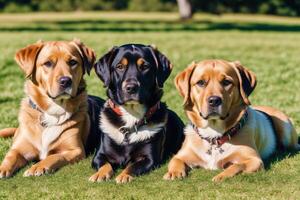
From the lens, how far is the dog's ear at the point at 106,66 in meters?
7.30

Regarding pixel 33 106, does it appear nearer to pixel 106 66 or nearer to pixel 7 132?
pixel 106 66

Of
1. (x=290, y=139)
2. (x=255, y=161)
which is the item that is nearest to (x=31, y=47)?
(x=255, y=161)

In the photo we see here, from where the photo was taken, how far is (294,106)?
39.7ft

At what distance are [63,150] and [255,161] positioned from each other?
2297 millimetres

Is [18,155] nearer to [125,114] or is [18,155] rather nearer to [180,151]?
[125,114]

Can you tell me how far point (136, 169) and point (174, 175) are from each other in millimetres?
468

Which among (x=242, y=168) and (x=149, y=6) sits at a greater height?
(x=242, y=168)

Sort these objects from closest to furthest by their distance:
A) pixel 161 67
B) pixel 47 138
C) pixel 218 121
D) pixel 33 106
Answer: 1. pixel 218 121
2. pixel 161 67
3. pixel 47 138
4. pixel 33 106

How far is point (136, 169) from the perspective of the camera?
7012 mm

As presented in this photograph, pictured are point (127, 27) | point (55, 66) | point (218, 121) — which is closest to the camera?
point (218, 121)

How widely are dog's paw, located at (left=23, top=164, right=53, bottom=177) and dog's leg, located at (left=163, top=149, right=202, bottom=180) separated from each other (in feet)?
4.32

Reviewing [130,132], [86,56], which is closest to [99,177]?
[130,132]

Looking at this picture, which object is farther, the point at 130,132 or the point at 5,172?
the point at 130,132

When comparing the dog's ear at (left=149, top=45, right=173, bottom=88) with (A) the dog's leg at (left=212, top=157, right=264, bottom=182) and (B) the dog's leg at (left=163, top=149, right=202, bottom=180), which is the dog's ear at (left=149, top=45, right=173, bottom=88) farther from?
(A) the dog's leg at (left=212, top=157, right=264, bottom=182)
